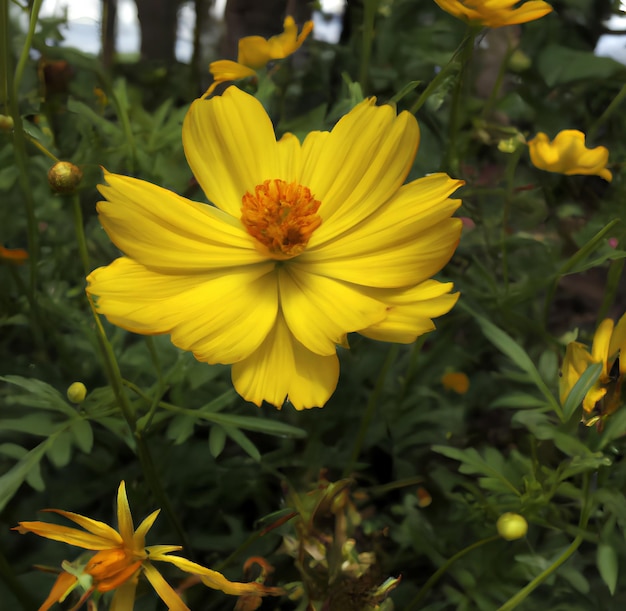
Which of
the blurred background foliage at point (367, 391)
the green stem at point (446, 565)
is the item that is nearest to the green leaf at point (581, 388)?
the blurred background foliage at point (367, 391)

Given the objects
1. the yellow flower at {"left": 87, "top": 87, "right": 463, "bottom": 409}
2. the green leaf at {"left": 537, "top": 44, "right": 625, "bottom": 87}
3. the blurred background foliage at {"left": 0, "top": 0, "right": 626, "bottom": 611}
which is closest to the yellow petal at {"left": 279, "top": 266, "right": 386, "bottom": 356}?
the yellow flower at {"left": 87, "top": 87, "right": 463, "bottom": 409}

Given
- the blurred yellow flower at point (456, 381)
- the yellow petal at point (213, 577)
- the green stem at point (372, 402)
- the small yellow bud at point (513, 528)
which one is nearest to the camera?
the yellow petal at point (213, 577)

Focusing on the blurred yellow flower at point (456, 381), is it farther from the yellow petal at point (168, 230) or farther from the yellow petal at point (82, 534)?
the yellow petal at point (82, 534)

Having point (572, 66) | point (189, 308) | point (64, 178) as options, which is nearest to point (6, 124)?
point (64, 178)

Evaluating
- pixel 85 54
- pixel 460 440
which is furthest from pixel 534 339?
pixel 85 54

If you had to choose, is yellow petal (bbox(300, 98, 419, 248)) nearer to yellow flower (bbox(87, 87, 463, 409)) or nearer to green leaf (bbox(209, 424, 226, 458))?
yellow flower (bbox(87, 87, 463, 409))

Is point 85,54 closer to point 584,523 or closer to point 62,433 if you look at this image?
point 62,433
